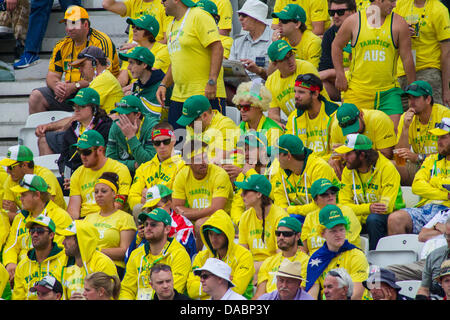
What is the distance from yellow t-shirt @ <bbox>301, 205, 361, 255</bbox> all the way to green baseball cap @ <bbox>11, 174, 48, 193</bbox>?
99.8 inches

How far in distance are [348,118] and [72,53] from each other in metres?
3.76

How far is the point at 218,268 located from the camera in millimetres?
7633

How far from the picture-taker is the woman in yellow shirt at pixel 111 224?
9.24 metres

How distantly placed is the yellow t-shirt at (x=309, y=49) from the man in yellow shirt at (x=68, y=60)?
214 centimetres

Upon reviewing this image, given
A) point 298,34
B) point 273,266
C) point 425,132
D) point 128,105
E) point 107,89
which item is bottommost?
point 273,266

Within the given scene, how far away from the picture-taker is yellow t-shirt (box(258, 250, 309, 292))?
818 centimetres

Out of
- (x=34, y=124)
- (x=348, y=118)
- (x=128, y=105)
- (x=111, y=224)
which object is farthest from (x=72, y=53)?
(x=348, y=118)

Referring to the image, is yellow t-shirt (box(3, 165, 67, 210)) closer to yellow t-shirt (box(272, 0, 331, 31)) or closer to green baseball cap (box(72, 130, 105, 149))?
green baseball cap (box(72, 130, 105, 149))

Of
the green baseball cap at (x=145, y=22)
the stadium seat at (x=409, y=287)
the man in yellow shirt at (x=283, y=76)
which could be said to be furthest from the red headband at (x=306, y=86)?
the stadium seat at (x=409, y=287)

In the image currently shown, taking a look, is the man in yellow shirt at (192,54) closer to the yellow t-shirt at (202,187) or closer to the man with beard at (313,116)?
the man with beard at (313,116)

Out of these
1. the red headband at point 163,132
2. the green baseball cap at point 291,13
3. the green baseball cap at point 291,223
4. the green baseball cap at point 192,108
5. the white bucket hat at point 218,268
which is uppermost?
the green baseball cap at point 291,13

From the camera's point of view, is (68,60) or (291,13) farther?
(68,60)

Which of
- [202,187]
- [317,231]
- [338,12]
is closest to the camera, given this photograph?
[317,231]

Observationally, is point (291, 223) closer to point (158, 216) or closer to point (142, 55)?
point (158, 216)
